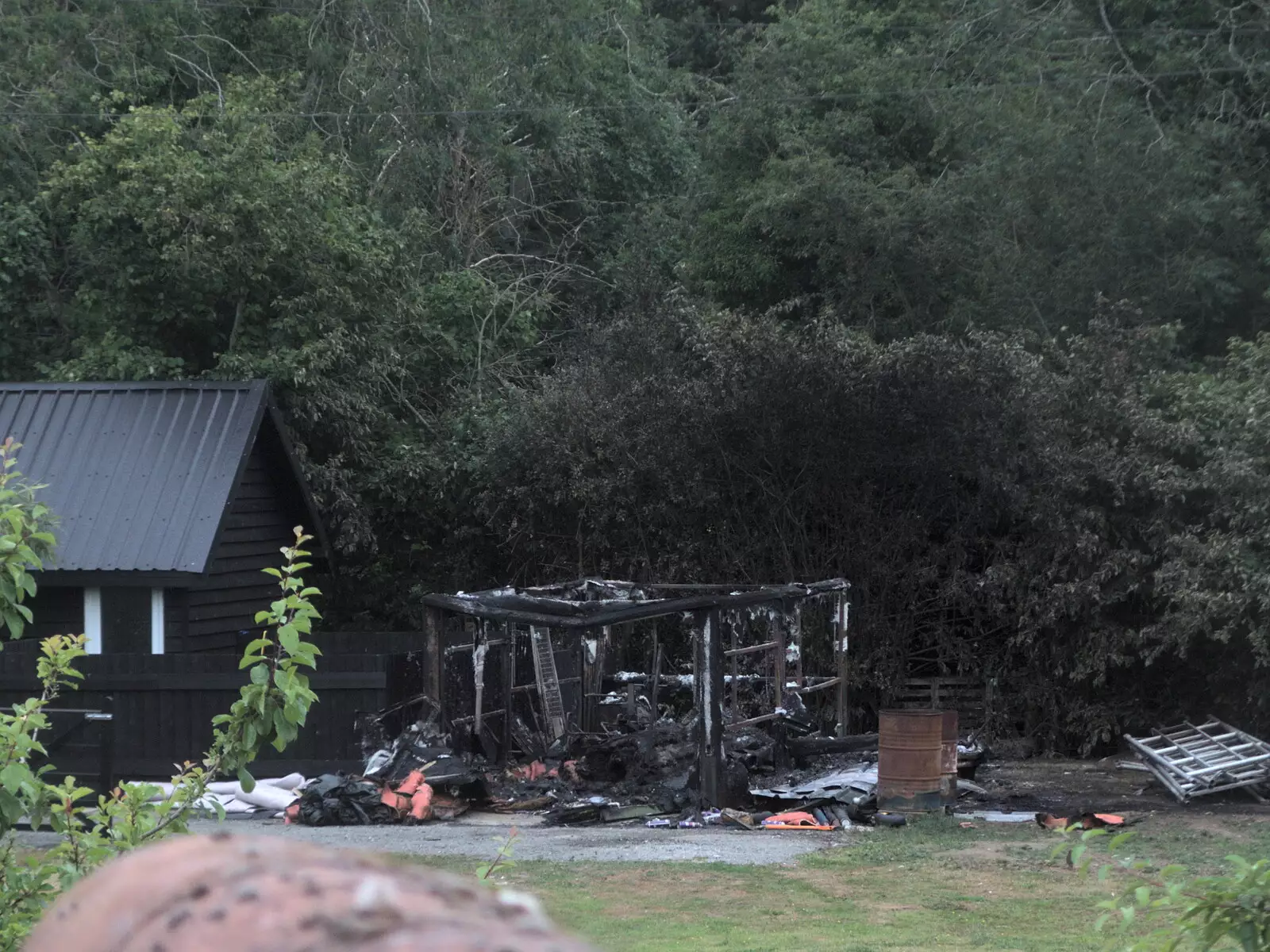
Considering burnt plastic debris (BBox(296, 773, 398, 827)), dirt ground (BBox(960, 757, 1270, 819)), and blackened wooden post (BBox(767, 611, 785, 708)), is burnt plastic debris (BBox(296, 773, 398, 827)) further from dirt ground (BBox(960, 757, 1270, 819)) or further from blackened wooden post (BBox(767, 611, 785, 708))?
dirt ground (BBox(960, 757, 1270, 819))

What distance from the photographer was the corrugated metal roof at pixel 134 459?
49.3ft

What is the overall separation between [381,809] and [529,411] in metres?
7.54

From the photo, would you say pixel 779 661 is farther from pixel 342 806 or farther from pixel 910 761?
pixel 342 806

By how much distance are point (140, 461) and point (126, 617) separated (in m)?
1.80

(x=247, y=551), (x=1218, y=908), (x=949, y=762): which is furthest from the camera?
(x=247, y=551)

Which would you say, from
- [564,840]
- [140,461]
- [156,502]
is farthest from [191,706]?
[564,840]

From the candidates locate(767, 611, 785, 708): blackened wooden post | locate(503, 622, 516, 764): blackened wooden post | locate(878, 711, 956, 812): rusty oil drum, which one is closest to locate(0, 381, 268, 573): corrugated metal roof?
locate(503, 622, 516, 764): blackened wooden post

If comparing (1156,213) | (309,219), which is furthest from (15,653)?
(1156,213)

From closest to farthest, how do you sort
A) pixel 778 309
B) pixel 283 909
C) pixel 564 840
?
pixel 283 909
pixel 564 840
pixel 778 309

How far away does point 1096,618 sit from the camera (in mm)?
16828

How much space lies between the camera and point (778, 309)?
2012 centimetres

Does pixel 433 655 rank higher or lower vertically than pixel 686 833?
higher

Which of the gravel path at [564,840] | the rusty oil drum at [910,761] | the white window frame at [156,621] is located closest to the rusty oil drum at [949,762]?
the rusty oil drum at [910,761]

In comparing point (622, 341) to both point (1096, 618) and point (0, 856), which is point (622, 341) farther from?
point (0, 856)
